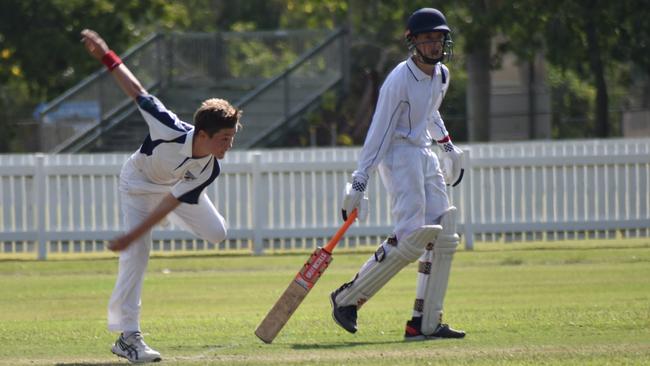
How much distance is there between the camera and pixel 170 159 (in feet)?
26.3

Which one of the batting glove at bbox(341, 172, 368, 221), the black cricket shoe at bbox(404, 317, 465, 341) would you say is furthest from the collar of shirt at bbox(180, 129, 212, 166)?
the black cricket shoe at bbox(404, 317, 465, 341)

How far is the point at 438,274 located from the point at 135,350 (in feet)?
6.71

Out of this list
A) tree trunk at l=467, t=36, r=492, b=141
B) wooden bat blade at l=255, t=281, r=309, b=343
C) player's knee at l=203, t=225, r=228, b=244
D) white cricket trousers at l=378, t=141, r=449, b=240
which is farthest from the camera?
tree trunk at l=467, t=36, r=492, b=141

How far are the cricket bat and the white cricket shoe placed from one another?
80 cm

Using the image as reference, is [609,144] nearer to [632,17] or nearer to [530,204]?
[530,204]

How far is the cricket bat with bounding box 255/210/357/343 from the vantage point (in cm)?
862

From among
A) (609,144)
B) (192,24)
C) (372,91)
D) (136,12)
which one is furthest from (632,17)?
(192,24)

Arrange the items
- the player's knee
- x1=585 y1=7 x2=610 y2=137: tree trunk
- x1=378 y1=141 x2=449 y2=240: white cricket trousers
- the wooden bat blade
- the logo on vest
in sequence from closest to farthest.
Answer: the logo on vest < the player's knee < the wooden bat blade < x1=378 y1=141 x2=449 y2=240: white cricket trousers < x1=585 y1=7 x2=610 y2=137: tree trunk

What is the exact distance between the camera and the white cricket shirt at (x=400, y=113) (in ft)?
28.5

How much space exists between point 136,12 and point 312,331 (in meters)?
23.7

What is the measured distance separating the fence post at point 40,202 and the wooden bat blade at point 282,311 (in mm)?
9226

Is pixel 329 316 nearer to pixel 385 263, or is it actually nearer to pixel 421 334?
pixel 421 334

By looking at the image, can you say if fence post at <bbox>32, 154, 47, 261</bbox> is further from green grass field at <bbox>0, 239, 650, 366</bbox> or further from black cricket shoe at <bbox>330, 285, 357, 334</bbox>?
black cricket shoe at <bbox>330, 285, 357, 334</bbox>

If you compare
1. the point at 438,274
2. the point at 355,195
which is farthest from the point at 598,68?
the point at 355,195
